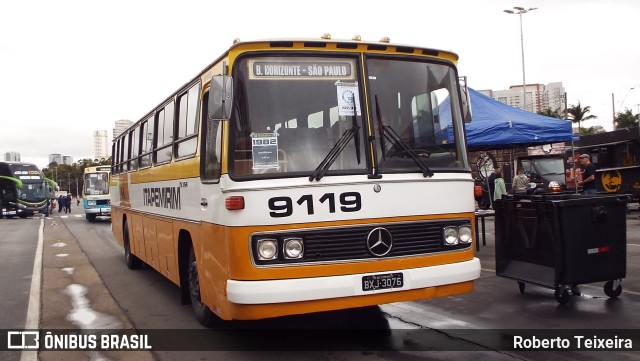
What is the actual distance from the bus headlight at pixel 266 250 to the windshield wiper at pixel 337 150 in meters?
0.65

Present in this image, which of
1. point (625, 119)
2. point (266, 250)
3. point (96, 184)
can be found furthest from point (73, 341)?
point (625, 119)

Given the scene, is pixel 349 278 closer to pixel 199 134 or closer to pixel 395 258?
pixel 395 258

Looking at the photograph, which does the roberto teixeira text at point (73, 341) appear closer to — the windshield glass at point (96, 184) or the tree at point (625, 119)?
the windshield glass at point (96, 184)

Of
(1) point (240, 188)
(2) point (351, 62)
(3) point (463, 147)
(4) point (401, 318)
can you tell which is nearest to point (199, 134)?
(1) point (240, 188)

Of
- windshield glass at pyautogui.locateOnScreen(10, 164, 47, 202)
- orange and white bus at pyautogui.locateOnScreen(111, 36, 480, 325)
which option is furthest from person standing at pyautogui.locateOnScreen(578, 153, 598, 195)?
windshield glass at pyautogui.locateOnScreen(10, 164, 47, 202)

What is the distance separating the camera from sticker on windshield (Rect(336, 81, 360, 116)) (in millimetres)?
5250

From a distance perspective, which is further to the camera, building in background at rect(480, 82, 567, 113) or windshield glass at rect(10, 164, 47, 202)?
building in background at rect(480, 82, 567, 113)

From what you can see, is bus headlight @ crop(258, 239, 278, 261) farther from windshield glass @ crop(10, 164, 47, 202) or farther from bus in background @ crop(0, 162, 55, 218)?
windshield glass @ crop(10, 164, 47, 202)

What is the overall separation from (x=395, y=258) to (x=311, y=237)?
0.82 meters

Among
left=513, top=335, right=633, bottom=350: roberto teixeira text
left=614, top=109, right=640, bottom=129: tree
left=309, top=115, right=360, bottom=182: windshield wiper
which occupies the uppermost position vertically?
left=614, top=109, right=640, bottom=129: tree

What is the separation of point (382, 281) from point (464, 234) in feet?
3.40

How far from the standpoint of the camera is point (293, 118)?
203 inches

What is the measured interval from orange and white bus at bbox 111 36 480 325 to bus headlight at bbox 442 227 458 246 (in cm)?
2

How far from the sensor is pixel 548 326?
615 centimetres
